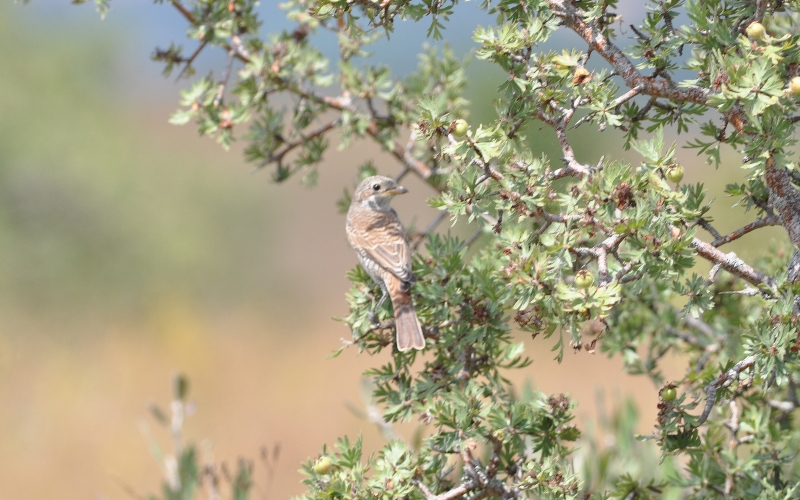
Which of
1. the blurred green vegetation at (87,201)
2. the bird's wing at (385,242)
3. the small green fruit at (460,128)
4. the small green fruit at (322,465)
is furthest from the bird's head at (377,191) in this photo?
the blurred green vegetation at (87,201)

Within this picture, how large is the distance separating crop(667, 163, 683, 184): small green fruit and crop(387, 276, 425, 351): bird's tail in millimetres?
839

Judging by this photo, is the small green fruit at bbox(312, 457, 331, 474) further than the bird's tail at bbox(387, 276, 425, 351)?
No

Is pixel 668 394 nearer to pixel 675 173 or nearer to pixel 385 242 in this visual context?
pixel 675 173

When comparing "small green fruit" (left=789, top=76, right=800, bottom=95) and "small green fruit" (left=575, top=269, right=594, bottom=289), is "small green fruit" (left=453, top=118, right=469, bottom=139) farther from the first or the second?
"small green fruit" (left=789, top=76, right=800, bottom=95)

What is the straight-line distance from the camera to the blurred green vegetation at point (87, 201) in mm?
13258

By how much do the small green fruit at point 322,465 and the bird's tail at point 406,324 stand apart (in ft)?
1.31

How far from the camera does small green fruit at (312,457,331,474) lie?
6.43 ft

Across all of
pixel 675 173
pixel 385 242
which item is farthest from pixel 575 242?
pixel 385 242

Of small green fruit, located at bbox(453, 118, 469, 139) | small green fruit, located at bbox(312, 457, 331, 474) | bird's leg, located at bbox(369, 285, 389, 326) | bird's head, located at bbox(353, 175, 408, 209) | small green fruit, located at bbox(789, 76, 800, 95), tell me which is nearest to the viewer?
small green fruit, located at bbox(789, 76, 800, 95)

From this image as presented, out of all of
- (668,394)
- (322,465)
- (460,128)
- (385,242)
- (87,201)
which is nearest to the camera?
(460,128)

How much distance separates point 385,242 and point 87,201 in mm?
12318

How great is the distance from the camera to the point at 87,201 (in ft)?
46.4

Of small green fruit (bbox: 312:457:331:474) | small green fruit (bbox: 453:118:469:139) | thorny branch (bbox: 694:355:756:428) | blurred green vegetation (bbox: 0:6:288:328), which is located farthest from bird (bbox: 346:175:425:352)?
blurred green vegetation (bbox: 0:6:288:328)

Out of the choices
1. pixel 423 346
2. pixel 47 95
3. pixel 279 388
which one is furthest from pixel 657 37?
pixel 47 95
